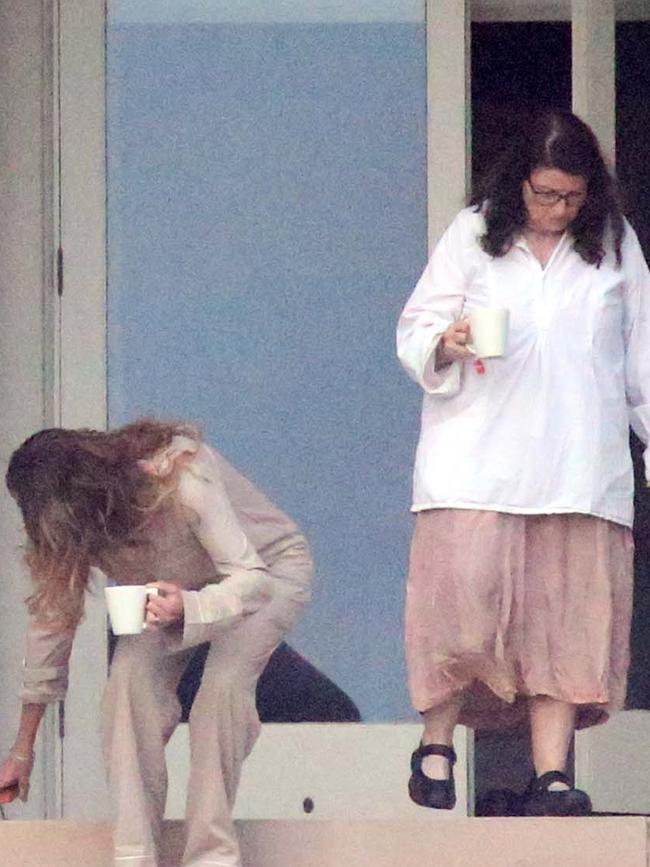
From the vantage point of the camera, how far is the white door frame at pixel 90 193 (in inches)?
245

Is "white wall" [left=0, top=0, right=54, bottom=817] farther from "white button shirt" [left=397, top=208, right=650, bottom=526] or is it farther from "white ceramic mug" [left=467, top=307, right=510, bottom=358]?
"white ceramic mug" [left=467, top=307, right=510, bottom=358]

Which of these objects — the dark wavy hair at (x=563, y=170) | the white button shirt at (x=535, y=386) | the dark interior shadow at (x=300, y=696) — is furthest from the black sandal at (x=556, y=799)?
the dark interior shadow at (x=300, y=696)

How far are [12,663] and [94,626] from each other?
23cm

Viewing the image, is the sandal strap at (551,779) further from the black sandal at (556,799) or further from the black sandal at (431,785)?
the black sandal at (431,785)

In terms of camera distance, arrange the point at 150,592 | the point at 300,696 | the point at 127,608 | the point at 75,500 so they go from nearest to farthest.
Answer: the point at 127,608
the point at 150,592
the point at 75,500
the point at 300,696

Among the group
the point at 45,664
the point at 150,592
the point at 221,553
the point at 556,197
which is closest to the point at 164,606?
the point at 150,592

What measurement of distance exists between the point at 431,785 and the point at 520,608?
40 cm

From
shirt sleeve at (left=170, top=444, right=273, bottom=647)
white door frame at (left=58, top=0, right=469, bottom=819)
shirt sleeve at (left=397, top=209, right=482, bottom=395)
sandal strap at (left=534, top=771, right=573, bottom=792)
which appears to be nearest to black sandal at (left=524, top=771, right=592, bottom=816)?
sandal strap at (left=534, top=771, right=573, bottom=792)

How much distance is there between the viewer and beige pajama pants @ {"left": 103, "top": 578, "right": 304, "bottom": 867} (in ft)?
15.4

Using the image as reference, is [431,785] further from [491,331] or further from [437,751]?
[491,331]

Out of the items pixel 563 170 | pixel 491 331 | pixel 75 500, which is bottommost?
pixel 75 500

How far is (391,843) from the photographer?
4.94 m

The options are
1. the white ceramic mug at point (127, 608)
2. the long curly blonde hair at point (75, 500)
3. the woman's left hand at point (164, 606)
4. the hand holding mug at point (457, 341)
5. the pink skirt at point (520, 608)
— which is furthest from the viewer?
the pink skirt at point (520, 608)

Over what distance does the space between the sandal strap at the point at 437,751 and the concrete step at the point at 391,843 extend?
0.43 feet
